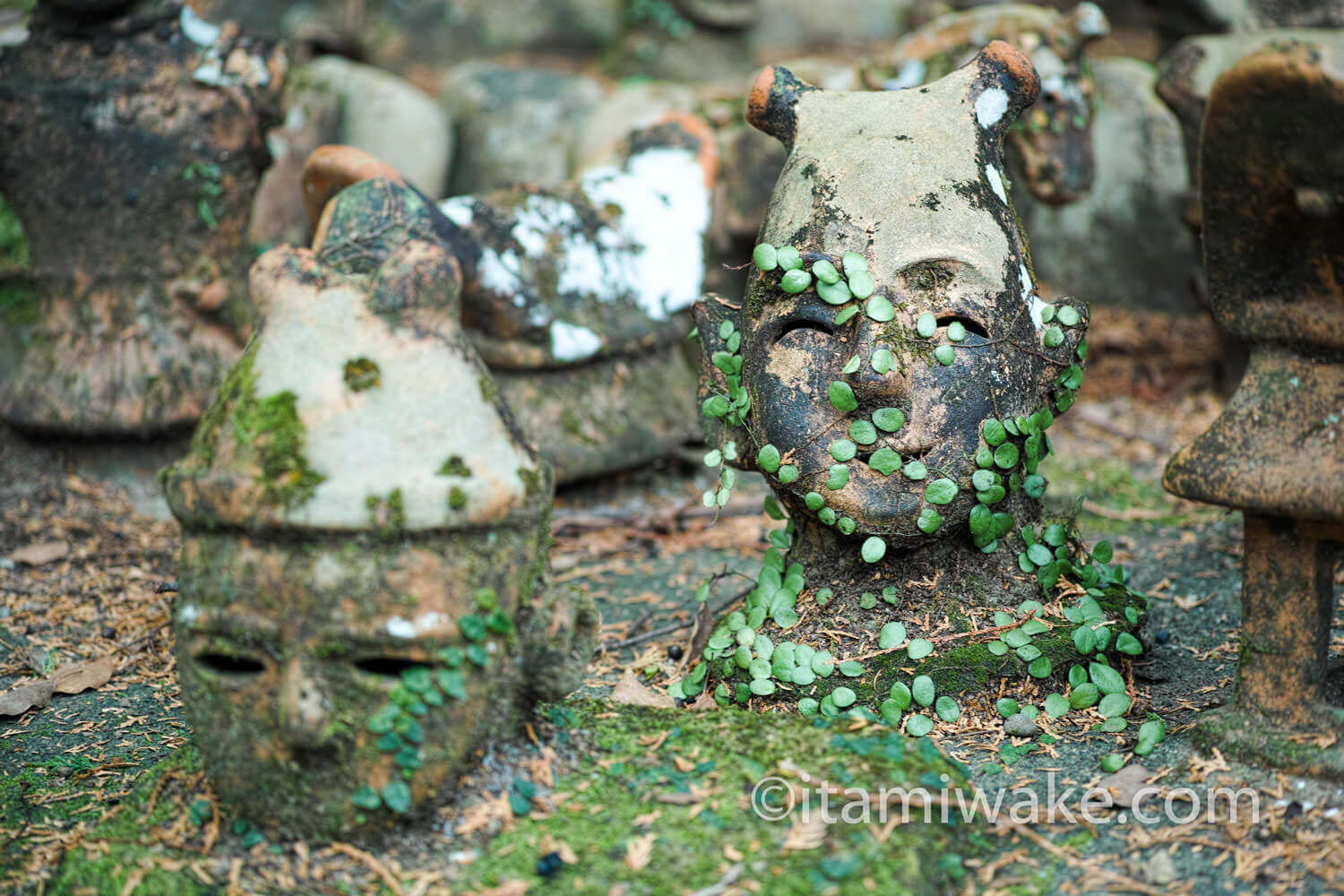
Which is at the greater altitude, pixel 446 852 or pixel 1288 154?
pixel 1288 154

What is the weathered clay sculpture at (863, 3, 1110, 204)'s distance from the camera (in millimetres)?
5348

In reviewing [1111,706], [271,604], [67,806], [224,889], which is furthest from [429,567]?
[1111,706]

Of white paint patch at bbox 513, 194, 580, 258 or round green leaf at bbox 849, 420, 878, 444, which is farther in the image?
white paint patch at bbox 513, 194, 580, 258

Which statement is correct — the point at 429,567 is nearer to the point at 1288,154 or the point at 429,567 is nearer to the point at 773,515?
the point at 773,515

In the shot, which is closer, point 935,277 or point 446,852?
point 446,852

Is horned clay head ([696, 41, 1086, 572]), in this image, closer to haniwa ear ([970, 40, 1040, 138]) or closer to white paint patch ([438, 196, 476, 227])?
haniwa ear ([970, 40, 1040, 138])

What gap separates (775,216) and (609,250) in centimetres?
191

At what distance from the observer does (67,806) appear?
9.34 ft

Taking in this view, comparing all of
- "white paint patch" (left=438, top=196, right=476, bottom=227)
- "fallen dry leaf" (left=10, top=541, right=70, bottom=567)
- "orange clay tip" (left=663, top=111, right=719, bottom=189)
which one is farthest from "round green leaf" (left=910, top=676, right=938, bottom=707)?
"fallen dry leaf" (left=10, top=541, right=70, bottom=567)

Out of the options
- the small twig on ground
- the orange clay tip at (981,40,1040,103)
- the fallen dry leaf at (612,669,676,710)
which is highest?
the orange clay tip at (981,40,1040,103)

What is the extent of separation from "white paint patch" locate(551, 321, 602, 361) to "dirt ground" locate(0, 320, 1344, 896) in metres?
1.27

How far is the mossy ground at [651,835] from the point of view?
2340 mm

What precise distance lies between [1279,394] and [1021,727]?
3.17 ft

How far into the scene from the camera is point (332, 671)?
2.37 meters
